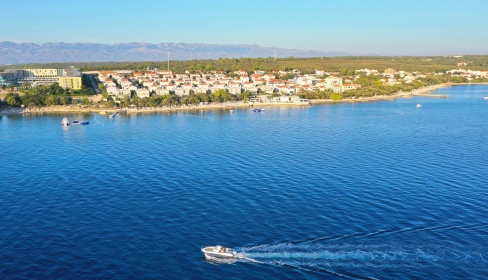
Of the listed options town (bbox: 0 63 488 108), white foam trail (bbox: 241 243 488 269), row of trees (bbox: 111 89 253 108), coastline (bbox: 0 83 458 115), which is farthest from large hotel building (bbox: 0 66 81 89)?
white foam trail (bbox: 241 243 488 269)

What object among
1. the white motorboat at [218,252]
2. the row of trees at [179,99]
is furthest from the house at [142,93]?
the white motorboat at [218,252]

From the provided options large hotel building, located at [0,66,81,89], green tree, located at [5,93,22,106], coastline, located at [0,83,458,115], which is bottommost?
coastline, located at [0,83,458,115]

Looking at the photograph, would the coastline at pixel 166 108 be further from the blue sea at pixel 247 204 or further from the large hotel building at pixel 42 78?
the large hotel building at pixel 42 78

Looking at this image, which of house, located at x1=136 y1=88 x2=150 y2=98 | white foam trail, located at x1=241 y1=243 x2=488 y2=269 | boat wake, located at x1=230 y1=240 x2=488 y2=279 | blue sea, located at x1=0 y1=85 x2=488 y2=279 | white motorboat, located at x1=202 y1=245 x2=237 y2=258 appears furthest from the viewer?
house, located at x1=136 y1=88 x2=150 y2=98

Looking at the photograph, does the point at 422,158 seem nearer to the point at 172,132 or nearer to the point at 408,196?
the point at 408,196

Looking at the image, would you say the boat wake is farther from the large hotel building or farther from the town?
the large hotel building

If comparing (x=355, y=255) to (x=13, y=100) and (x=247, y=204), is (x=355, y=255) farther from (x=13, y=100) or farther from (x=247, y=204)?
(x=13, y=100)
